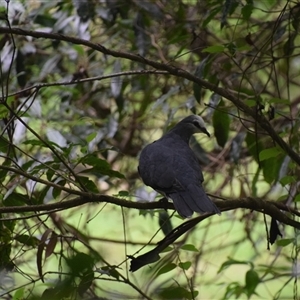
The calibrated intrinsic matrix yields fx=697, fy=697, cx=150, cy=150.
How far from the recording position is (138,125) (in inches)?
187

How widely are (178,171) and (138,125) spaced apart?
2.00m

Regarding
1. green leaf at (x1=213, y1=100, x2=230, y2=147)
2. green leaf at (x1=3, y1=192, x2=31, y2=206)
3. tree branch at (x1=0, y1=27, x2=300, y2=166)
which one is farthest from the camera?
green leaf at (x1=213, y1=100, x2=230, y2=147)

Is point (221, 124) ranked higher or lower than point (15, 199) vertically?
higher

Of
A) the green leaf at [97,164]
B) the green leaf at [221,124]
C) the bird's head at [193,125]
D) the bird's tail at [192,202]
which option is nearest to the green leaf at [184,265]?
the bird's tail at [192,202]

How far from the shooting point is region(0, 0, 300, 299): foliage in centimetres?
237

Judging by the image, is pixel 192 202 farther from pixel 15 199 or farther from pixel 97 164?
pixel 15 199

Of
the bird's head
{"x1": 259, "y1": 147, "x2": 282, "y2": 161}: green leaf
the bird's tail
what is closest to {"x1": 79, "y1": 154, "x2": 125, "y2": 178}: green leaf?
the bird's tail

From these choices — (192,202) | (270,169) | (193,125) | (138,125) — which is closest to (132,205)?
(192,202)

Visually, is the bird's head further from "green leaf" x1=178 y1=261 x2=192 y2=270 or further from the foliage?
"green leaf" x1=178 y1=261 x2=192 y2=270

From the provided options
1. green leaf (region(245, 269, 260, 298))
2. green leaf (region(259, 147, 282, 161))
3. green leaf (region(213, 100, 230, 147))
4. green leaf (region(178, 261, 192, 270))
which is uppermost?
green leaf (region(213, 100, 230, 147))

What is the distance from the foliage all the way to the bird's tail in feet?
0.13

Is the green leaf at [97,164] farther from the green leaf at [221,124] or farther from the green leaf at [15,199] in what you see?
the green leaf at [221,124]

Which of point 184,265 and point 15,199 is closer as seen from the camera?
point 184,265

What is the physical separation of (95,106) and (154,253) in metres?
2.65
